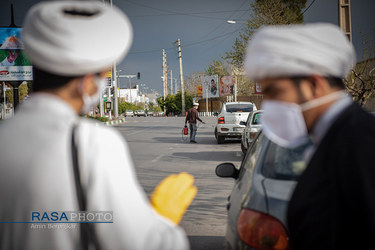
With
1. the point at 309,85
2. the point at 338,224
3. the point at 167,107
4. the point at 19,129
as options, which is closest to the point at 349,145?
the point at 338,224

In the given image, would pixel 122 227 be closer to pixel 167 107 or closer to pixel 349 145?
pixel 349 145

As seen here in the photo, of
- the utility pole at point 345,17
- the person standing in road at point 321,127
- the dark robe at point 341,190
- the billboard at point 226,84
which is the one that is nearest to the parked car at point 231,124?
the utility pole at point 345,17

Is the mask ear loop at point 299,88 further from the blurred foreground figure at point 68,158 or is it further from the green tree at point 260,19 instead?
the green tree at point 260,19

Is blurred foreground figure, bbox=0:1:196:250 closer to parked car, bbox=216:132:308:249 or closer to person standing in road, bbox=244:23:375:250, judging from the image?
person standing in road, bbox=244:23:375:250

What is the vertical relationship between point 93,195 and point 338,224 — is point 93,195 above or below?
above

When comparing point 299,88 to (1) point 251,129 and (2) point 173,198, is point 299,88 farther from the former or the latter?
(1) point 251,129

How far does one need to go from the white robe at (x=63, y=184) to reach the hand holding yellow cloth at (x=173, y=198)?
17cm

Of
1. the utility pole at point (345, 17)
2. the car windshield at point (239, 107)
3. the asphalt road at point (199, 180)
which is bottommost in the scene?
the asphalt road at point (199, 180)

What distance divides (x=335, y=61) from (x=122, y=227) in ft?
3.34

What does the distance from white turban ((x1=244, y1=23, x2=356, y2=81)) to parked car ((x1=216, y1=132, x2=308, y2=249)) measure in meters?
0.90

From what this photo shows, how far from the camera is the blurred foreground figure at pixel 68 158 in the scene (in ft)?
4.31

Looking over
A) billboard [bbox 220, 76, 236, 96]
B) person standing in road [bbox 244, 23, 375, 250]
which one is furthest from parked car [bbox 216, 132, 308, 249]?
billboard [bbox 220, 76, 236, 96]

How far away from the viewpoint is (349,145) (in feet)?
4.19

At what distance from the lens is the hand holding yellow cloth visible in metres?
1.57
